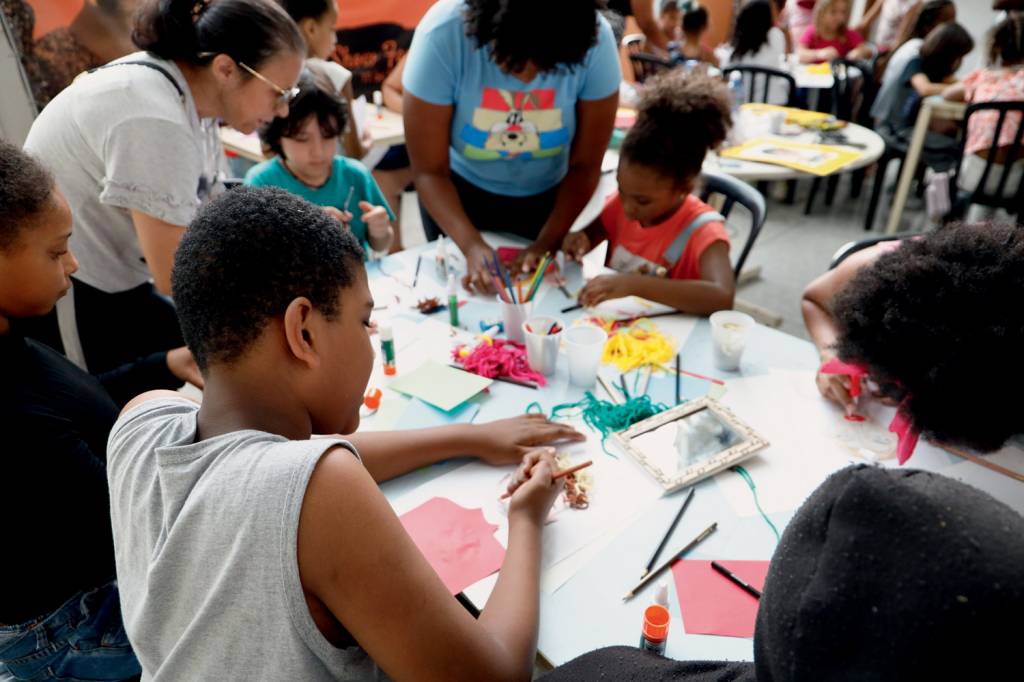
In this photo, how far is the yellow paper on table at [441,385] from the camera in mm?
1377

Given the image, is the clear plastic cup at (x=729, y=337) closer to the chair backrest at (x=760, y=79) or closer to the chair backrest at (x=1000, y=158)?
the chair backrest at (x=1000, y=158)

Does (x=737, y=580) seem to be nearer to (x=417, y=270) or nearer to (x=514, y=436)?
(x=514, y=436)

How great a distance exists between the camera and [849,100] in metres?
5.00

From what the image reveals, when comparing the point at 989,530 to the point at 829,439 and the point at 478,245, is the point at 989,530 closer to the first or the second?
the point at 829,439

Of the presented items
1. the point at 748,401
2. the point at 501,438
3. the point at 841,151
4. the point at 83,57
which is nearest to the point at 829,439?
the point at 748,401

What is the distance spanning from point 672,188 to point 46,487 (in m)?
1.65

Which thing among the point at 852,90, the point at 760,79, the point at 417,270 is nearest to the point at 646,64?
the point at 760,79

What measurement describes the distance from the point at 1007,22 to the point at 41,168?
4.28 meters

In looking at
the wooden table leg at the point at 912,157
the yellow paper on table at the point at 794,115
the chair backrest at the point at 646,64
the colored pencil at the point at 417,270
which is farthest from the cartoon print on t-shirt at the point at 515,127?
the chair backrest at the point at 646,64

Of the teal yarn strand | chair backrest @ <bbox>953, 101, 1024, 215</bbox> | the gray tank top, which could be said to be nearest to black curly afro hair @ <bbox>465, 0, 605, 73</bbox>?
the teal yarn strand

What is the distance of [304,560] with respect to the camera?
25.5 inches

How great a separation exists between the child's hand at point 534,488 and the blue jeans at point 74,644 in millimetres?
779

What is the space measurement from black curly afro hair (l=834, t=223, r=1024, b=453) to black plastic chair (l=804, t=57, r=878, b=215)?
12.4ft

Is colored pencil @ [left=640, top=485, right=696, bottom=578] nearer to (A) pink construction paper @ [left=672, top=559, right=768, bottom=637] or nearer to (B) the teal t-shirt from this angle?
(A) pink construction paper @ [left=672, top=559, right=768, bottom=637]
